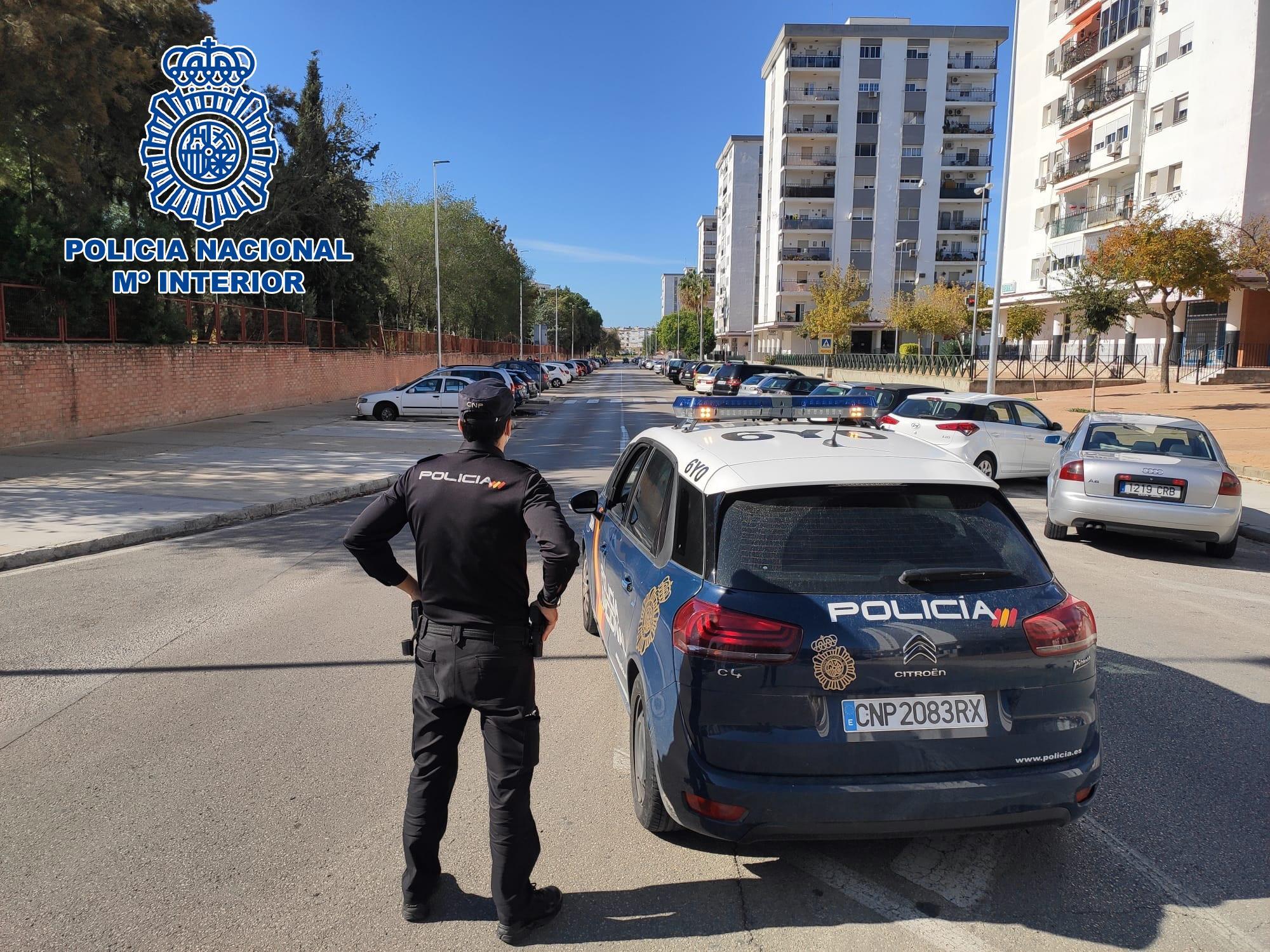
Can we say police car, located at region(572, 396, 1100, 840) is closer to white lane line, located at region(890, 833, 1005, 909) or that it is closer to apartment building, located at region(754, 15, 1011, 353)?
white lane line, located at region(890, 833, 1005, 909)

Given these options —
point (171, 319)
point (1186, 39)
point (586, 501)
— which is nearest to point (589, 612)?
point (586, 501)

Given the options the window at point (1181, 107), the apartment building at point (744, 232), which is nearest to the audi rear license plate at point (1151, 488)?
the window at point (1181, 107)

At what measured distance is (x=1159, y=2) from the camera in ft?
133

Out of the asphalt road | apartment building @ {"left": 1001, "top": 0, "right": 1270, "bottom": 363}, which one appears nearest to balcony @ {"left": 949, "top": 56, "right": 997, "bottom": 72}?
apartment building @ {"left": 1001, "top": 0, "right": 1270, "bottom": 363}

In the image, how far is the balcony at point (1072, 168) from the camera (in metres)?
46.0

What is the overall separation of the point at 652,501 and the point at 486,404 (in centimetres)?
136

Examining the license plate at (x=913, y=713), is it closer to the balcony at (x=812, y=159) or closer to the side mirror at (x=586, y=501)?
the side mirror at (x=586, y=501)

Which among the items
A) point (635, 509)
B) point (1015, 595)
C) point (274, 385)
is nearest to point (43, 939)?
point (635, 509)

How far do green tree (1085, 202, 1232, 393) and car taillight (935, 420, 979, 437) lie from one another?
20440mm

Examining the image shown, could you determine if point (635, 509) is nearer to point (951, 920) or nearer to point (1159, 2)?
point (951, 920)

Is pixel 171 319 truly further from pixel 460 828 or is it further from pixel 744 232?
pixel 744 232

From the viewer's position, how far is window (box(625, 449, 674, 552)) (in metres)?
3.89

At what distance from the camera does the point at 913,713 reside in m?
3.01

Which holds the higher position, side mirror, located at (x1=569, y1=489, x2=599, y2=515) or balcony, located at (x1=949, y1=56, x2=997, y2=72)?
balcony, located at (x1=949, y1=56, x2=997, y2=72)
